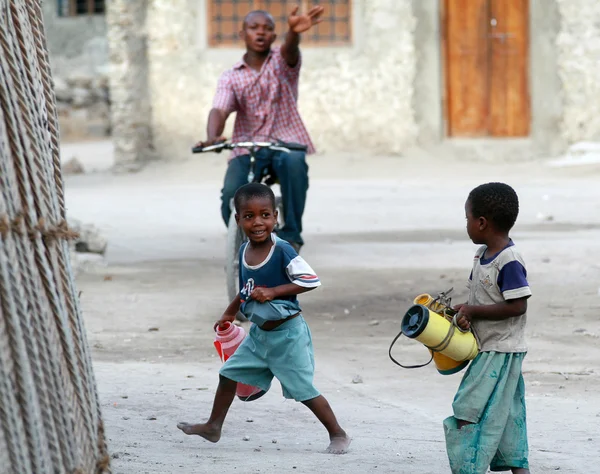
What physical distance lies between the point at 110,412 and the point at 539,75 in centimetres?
1314

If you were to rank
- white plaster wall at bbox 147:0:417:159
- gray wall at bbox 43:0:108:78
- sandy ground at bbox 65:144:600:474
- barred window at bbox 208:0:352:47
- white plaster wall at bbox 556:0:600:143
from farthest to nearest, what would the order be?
gray wall at bbox 43:0:108:78 < barred window at bbox 208:0:352:47 < white plaster wall at bbox 147:0:417:159 < white plaster wall at bbox 556:0:600:143 < sandy ground at bbox 65:144:600:474

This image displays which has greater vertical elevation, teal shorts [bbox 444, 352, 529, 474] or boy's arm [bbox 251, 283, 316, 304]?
boy's arm [bbox 251, 283, 316, 304]

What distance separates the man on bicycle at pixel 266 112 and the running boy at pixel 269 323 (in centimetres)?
259

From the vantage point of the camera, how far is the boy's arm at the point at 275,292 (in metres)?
4.22

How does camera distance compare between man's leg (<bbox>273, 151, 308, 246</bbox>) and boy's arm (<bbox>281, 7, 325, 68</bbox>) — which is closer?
boy's arm (<bbox>281, 7, 325, 68</bbox>)

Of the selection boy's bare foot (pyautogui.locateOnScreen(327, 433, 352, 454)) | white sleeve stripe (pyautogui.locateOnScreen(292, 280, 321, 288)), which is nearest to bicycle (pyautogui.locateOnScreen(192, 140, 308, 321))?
white sleeve stripe (pyautogui.locateOnScreen(292, 280, 321, 288))

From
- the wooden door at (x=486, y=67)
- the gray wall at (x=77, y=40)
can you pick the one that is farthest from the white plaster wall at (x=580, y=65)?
the gray wall at (x=77, y=40)

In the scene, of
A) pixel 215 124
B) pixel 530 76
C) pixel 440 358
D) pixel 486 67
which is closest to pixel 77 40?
pixel 486 67

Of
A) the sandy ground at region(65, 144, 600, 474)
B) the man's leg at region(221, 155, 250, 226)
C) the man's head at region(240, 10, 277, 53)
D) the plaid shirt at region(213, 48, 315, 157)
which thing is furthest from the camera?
the plaid shirt at region(213, 48, 315, 157)

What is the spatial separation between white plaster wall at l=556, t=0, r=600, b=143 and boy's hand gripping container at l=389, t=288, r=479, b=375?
43.8 feet

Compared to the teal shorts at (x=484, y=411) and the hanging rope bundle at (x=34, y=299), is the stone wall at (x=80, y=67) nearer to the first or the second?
the teal shorts at (x=484, y=411)

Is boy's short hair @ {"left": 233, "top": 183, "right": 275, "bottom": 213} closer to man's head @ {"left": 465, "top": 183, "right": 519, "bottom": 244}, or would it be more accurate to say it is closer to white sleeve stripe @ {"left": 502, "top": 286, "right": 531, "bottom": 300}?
man's head @ {"left": 465, "top": 183, "right": 519, "bottom": 244}

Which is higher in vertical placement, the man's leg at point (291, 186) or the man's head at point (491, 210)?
the man's head at point (491, 210)

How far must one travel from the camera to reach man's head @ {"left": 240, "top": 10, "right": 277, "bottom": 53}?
23.2 feet
